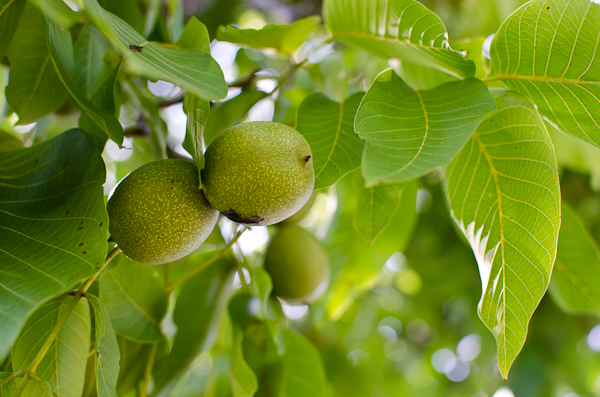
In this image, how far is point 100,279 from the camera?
78cm

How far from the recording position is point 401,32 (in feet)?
2.30

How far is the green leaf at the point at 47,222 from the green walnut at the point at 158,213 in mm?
58

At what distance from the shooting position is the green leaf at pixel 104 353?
0.62 meters

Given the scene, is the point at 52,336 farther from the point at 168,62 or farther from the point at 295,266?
the point at 295,266

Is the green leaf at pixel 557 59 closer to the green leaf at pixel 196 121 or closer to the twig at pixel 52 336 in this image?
the green leaf at pixel 196 121

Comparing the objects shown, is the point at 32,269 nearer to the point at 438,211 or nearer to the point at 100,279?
the point at 100,279

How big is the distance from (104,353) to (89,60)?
0.57 metres

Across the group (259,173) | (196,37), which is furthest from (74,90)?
(259,173)

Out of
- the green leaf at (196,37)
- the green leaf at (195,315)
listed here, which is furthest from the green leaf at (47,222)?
the green leaf at (195,315)

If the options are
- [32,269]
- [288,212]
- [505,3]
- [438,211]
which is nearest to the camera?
[32,269]

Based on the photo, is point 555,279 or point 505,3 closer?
point 555,279

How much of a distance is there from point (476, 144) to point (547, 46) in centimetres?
18

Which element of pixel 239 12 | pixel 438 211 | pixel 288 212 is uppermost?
pixel 288 212

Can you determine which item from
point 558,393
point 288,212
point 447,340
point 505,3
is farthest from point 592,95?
point 447,340
